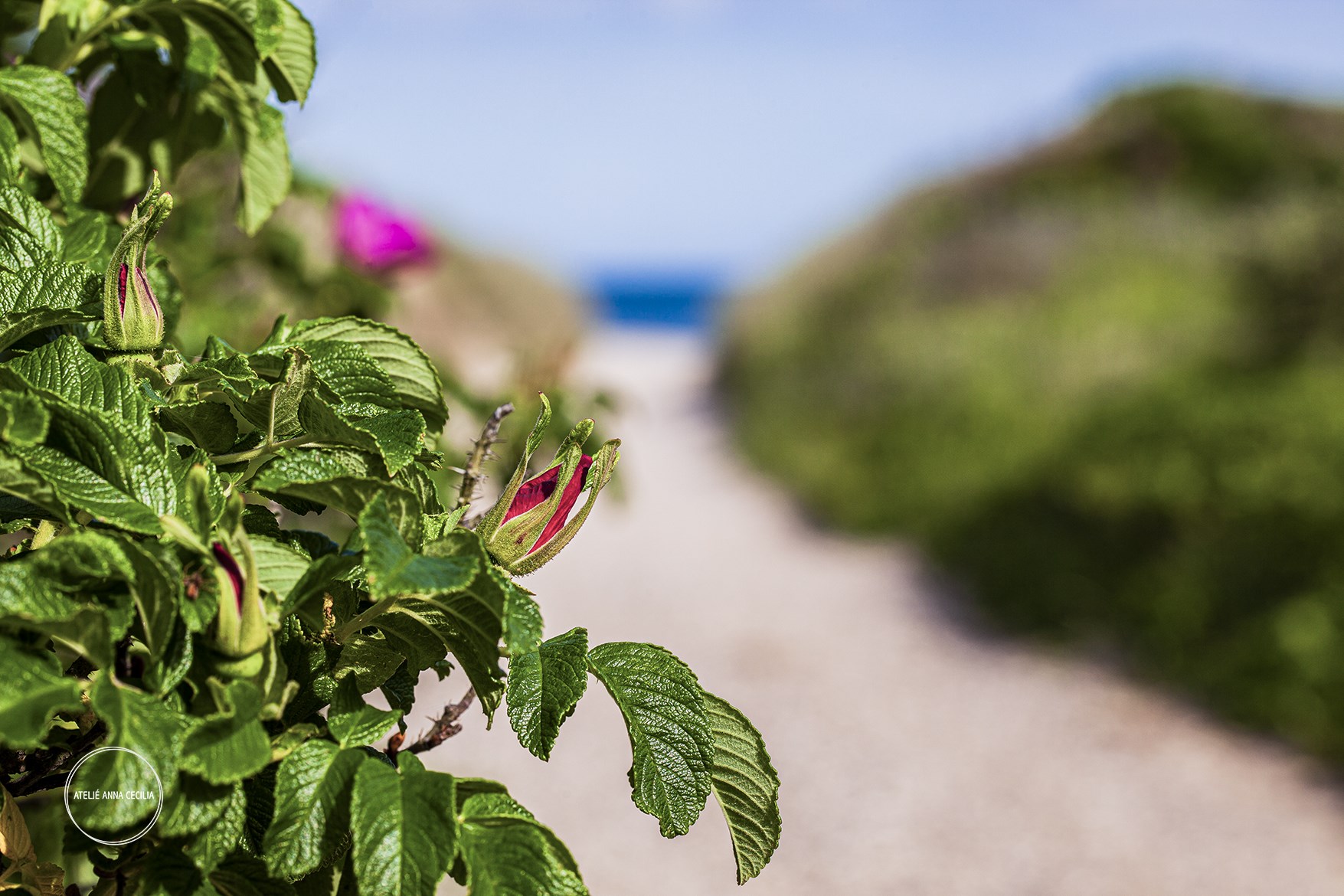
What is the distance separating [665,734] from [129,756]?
0.84 ft

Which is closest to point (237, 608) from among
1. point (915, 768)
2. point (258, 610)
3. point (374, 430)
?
point (258, 610)

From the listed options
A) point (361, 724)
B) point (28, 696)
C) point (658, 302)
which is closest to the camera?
point (28, 696)

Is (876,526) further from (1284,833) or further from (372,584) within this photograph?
(372,584)

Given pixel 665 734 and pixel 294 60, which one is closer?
pixel 665 734

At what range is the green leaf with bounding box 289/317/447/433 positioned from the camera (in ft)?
2.28

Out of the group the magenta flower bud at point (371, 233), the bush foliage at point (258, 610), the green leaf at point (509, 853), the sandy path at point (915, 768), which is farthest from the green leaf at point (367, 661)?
the sandy path at point (915, 768)

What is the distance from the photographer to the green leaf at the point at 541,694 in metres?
0.55

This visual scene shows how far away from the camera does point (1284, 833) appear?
11.1 ft

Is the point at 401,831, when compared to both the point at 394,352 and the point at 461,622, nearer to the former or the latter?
the point at 461,622

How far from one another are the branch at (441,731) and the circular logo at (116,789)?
22cm

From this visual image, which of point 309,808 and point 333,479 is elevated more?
point 333,479

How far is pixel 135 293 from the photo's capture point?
23.2 inches

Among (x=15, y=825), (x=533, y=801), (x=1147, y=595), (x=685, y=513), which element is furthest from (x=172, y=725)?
(x=685, y=513)

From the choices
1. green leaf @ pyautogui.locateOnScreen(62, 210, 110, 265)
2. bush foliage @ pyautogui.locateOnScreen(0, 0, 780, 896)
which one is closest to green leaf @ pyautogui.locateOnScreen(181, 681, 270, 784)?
bush foliage @ pyautogui.locateOnScreen(0, 0, 780, 896)
